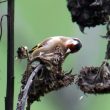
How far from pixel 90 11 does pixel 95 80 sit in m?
0.12

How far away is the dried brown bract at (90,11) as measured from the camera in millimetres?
884

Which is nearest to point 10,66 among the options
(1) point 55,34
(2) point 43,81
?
(2) point 43,81

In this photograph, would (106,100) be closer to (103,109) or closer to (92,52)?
(103,109)

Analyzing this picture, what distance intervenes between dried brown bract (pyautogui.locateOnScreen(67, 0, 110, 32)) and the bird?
41 millimetres

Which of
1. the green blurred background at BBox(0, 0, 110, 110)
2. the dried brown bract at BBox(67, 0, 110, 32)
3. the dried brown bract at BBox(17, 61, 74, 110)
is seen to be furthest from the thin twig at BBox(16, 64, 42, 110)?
the green blurred background at BBox(0, 0, 110, 110)

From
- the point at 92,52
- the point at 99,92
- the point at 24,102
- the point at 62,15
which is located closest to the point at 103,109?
the point at 92,52

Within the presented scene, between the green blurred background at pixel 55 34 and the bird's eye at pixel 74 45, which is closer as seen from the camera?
the bird's eye at pixel 74 45

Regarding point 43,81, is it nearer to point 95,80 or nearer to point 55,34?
point 95,80

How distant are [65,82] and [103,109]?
661 millimetres

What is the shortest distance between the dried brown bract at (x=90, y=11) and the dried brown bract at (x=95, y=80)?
81 mm

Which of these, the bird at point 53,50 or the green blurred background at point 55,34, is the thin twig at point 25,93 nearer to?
the bird at point 53,50

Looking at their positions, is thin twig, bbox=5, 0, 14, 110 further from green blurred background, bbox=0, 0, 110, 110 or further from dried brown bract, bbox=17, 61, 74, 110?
green blurred background, bbox=0, 0, 110, 110

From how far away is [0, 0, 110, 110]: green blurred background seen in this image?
1378mm

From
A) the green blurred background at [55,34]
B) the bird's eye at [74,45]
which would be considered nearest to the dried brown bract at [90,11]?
the bird's eye at [74,45]
